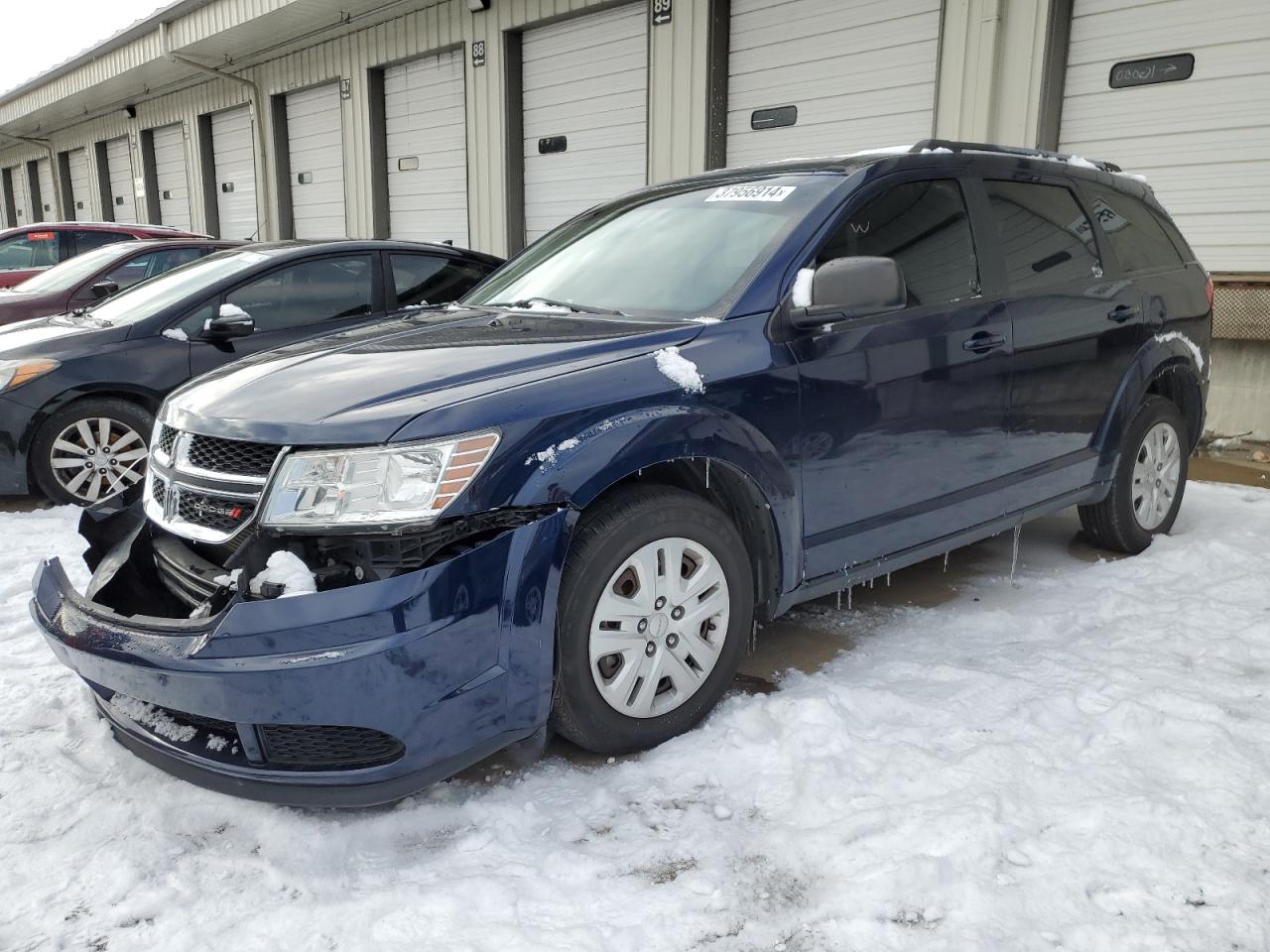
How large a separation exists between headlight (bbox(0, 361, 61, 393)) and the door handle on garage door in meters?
4.73

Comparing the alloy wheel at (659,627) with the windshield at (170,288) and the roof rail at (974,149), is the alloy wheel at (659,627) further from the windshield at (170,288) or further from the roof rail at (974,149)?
the windshield at (170,288)

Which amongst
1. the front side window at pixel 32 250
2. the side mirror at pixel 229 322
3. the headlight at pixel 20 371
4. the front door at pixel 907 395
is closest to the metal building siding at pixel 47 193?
the front side window at pixel 32 250

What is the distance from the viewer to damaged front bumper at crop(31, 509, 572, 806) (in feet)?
7.20

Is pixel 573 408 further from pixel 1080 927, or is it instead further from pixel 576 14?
pixel 576 14

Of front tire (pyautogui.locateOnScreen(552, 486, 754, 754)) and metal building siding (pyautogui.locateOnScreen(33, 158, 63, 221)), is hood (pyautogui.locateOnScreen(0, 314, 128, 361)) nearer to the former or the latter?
front tire (pyautogui.locateOnScreen(552, 486, 754, 754))

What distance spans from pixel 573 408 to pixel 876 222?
1.48 m

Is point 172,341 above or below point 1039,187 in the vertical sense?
below

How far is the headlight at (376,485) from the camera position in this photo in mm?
2273

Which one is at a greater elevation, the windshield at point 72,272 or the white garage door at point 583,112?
the white garage door at point 583,112

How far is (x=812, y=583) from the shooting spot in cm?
316

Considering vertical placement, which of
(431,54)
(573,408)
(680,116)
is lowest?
(573,408)

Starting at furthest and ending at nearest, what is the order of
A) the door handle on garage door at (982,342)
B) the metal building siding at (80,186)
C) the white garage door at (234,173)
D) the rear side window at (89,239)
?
the metal building siding at (80,186) < the white garage door at (234,173) < the rear side window at (89,239) < the door handle on garage door at (982,342)

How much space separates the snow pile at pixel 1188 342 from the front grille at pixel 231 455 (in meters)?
3.84

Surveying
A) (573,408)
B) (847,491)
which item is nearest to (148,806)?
(573,408)
